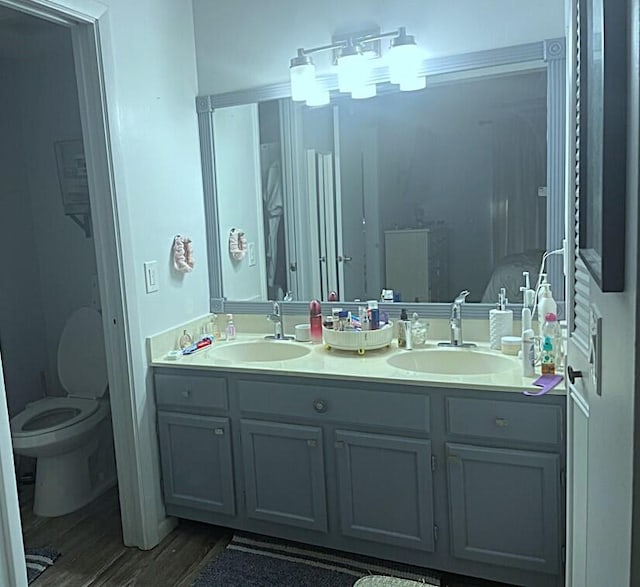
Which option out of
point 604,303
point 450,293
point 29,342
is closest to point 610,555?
point 604,303

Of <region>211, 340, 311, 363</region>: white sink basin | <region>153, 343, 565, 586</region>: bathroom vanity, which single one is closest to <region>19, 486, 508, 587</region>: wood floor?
<region>153, 343, 565, 586</region>: bathroom vanity

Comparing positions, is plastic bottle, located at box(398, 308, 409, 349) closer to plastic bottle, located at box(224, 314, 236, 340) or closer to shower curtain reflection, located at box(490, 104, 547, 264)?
shower curtain reflection, located at box(490, 104, 547, 264)

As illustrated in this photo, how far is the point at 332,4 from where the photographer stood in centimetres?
253

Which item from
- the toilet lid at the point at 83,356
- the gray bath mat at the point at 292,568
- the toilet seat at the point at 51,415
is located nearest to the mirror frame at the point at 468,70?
the toilet lid at the point at 83,356

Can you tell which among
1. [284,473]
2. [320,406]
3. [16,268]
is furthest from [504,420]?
[16,268]

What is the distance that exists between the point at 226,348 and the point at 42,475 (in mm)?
1103

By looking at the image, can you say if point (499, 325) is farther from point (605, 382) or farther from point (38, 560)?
point (38, 560)

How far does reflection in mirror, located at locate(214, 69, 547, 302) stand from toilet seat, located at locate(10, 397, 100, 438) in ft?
3.03

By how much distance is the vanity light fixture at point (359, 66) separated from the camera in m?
2.36

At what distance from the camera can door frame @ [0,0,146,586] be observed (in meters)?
2.17

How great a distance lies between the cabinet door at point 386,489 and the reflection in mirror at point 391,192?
0.71 m

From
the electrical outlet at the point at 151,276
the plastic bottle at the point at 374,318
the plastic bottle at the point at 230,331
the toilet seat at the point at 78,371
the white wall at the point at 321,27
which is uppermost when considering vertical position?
the white wall at the point at 321,27

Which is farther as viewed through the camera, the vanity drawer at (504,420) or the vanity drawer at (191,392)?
the vanity drawer at (191,392)

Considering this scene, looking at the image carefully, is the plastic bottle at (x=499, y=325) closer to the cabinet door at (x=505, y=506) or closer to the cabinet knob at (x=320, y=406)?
the cabinet door at (x=505, y=506)
